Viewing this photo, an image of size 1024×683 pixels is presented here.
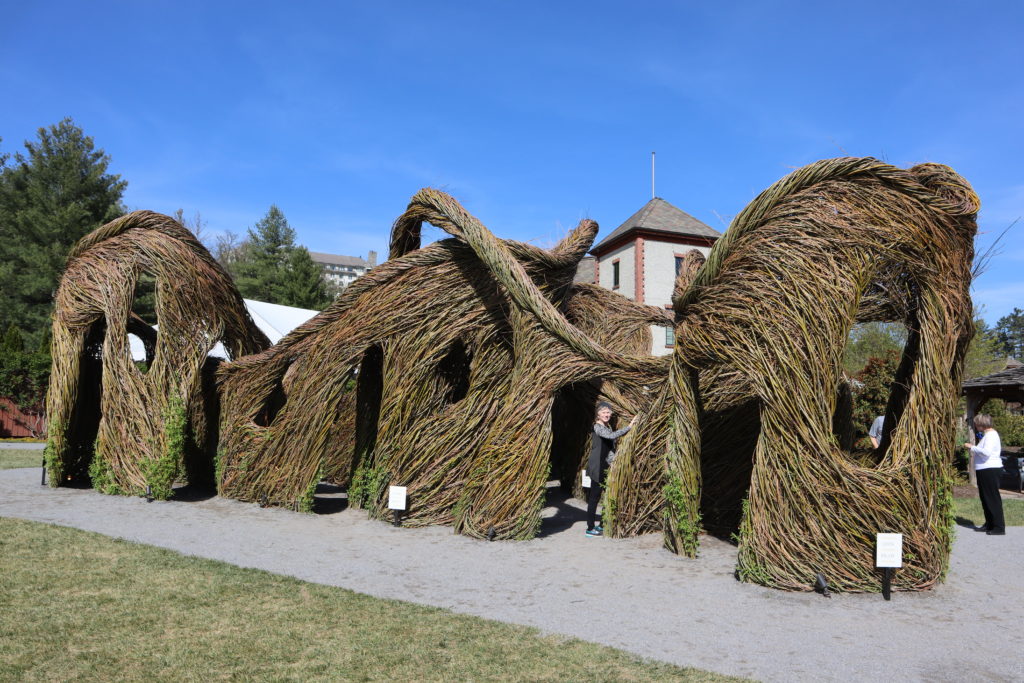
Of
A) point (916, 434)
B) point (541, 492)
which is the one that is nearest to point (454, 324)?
point (541, 492)

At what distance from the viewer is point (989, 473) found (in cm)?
879

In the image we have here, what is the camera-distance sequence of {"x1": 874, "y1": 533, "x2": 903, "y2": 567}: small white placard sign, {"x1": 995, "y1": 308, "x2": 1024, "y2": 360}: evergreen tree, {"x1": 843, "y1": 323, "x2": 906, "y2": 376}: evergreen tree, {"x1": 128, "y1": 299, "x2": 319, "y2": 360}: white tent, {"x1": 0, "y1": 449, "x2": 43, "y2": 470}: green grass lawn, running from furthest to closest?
{"x1": 995, "y1": 308, "x2": 1024, "y2": 360}: evergreen tree < {"x1": 843, "y1": 323, "x2": 906, "y2": 376}: evergreen tree < {"x1": 128, "y1": 299, "x2": 319, "y2": 360}: white tent < {"x1": 0, "y1": 449, "x2": 43, "y2": 470}: green grass lawn < {"x1": 874, "y1": 533, "x2": 903, "y2": 567}: small white placard sign

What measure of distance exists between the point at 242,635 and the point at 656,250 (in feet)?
77.7

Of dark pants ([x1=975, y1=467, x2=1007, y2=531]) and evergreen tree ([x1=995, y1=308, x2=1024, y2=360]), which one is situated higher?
evergreen tree ([x1=995, y1=308, x2=1024, y2=360])

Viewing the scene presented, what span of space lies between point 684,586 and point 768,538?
82cm

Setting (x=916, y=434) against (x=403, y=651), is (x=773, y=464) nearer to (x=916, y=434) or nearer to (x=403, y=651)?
(x=916, y=434)

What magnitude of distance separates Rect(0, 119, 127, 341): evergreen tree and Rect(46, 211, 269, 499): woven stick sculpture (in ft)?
70.7

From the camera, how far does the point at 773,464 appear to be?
5805 millimetres

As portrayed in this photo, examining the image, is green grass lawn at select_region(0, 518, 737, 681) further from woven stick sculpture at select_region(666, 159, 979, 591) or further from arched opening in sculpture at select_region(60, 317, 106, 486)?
arched opening in sculpture at select_region(60, 317, 106, 486)

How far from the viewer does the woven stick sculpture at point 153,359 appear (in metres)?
9.34

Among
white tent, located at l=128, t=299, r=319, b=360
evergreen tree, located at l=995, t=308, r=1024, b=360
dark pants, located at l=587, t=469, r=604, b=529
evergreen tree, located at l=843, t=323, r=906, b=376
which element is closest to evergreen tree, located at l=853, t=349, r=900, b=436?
dark pants, located at l=587, t=469, r=604, b=529

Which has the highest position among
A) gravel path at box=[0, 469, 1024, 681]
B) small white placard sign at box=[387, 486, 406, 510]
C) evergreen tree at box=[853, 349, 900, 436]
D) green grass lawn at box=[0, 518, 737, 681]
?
evergreen tree at box=[853, 349, 900, 436]

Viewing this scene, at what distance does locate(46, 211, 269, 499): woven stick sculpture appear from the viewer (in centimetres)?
934

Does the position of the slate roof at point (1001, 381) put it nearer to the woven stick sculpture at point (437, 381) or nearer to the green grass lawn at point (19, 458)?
the woven stick sculpture at point (437, 381)
